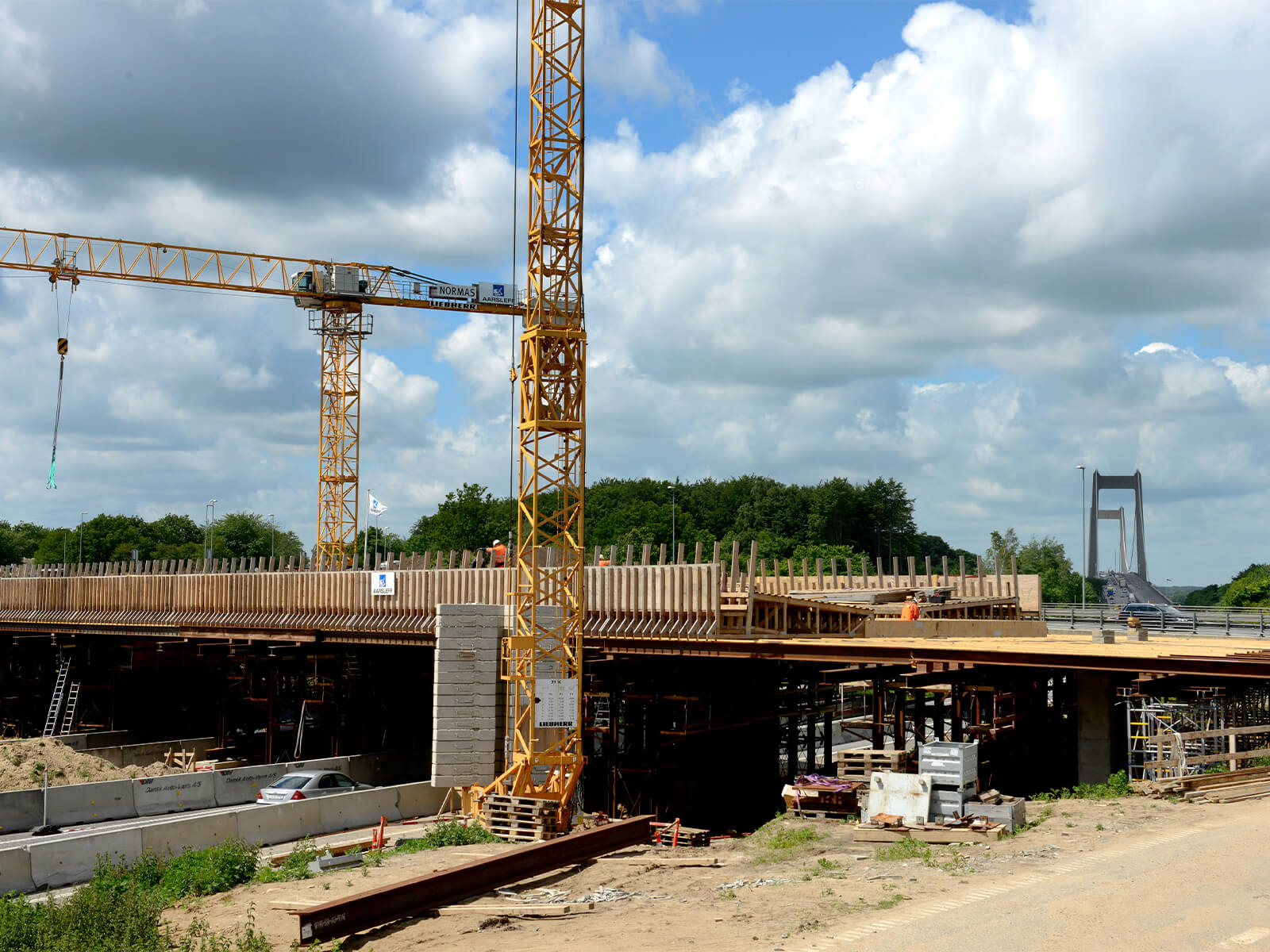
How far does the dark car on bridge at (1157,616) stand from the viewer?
5581 centimetres

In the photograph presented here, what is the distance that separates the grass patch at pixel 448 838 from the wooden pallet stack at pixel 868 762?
805 centimetres

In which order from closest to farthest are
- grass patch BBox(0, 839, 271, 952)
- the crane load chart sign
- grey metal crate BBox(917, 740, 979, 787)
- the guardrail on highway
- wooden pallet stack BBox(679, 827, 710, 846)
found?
grass patch BBox(0, 839, 271, 952) → grey metal crate BBox(917, 740, 979, 787) → wooden pallet stack BBox(679, 827, 710, 846) → the crane load chart sign → the guardrail on highway

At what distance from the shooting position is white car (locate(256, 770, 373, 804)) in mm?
27609

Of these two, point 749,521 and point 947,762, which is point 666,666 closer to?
point 947,762

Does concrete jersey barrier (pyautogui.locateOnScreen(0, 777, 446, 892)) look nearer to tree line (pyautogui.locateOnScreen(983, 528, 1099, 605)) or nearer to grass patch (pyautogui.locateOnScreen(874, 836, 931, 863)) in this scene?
grass patch (pyautogui.locateOnScreen(874, 836, 931, 863))

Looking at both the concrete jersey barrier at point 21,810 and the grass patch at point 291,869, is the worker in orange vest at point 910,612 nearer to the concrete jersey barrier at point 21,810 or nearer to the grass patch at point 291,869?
the grass patch at point 291,869

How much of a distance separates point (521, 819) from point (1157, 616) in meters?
45.9

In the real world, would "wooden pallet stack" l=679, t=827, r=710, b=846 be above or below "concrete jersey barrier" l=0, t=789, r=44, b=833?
above

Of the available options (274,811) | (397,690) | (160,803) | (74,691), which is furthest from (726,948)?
(74,691)

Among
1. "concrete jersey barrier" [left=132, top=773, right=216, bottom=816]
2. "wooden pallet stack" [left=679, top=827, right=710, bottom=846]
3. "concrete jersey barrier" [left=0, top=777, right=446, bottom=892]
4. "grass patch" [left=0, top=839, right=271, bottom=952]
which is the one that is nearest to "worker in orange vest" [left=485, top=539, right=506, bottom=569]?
"concrete jersey barrier" [left=0, top=777, right=446, bottom=892]

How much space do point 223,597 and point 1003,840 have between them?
33650 mm

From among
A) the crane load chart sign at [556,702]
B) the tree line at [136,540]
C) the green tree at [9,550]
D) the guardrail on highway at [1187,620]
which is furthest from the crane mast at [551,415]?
the green tree at [9,550]

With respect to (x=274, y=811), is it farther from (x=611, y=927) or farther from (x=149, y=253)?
(x=149, y=253)

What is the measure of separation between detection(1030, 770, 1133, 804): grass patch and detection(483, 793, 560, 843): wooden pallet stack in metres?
10.9
